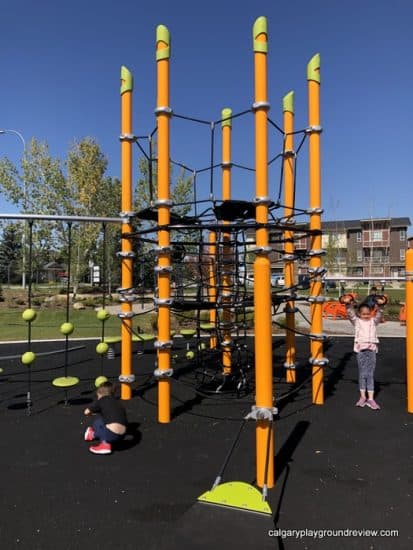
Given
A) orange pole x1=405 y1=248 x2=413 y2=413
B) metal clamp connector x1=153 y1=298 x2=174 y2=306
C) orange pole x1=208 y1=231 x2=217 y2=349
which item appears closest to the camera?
metal clamp connector x1=153 y1=298 x2=174 y2=306

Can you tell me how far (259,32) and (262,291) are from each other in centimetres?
212

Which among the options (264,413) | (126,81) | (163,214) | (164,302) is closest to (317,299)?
(164,302)

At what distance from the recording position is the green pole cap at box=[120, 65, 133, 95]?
555 cm

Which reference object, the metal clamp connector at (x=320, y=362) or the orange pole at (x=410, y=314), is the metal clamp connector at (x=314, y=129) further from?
the metal clamp connector at (x=320, y=362)

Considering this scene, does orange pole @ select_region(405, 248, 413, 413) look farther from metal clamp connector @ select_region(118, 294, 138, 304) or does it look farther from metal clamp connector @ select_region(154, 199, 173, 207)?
metal clamp connector @ select_region(118, 294, 138, 304)

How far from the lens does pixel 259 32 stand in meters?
3.61

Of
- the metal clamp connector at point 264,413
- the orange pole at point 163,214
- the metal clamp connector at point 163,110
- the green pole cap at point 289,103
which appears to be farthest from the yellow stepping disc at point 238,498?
the green pole cap at point 289,103

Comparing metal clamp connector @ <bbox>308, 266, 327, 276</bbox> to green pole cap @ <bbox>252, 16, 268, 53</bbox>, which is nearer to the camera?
green pole cap @ <bbox>252, 16, 268, 53</bbox>

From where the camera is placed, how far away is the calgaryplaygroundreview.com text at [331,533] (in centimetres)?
261

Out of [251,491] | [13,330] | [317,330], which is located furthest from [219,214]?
[13,330]

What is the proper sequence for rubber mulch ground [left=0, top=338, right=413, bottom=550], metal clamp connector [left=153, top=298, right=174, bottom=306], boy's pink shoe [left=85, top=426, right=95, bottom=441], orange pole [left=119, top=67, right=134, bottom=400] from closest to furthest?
1. rubber mulch ground [left=0, top=338, right=413, bottom=550]
2. boy's pink shoe [left=85, top=426, right=95, bottom=441]
3. metal clamp connector [left=153, top=298, right=174, bottom=306]
4. orange pole [left=119, top=67, right=134, bottom=400]

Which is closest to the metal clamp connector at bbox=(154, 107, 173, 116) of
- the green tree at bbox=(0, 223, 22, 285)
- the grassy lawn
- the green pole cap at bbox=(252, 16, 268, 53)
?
the green pole cap at bbox=(252, 16, 268, 53)

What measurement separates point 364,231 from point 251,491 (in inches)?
2572

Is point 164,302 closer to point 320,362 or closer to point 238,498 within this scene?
point 320,362
